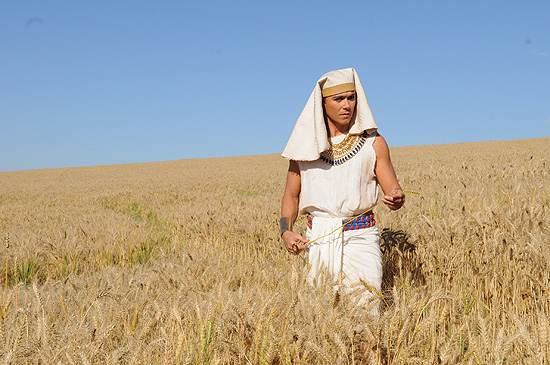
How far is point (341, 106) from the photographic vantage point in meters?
2.55

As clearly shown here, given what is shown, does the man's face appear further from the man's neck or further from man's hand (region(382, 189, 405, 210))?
man's hand (region(382, 189, 405, 210))

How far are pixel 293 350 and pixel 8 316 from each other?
1.68 m

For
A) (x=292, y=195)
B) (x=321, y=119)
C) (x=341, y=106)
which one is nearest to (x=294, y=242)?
(x=292, y=195)

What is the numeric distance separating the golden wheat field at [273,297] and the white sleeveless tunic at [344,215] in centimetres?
25

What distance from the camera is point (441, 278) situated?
312 centimetres

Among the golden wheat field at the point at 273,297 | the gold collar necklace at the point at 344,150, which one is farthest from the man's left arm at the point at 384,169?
the golden wheat field at the point at 273,297

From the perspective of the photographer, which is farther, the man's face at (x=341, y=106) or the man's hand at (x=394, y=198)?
the man's face at (x=341, y=106)

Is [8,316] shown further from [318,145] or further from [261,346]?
[318,145]

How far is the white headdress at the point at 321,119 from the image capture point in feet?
8.29

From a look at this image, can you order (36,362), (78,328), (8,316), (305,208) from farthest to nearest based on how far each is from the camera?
(305,208) → (8,316) → (78,328) → (36,362)

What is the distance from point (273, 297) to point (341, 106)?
1351mm

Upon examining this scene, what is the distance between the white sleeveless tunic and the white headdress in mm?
136

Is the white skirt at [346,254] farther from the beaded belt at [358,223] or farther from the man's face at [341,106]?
Answer: the man's face at [341,106]

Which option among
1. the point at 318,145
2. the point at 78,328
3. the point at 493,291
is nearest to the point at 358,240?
the point at 318,145
